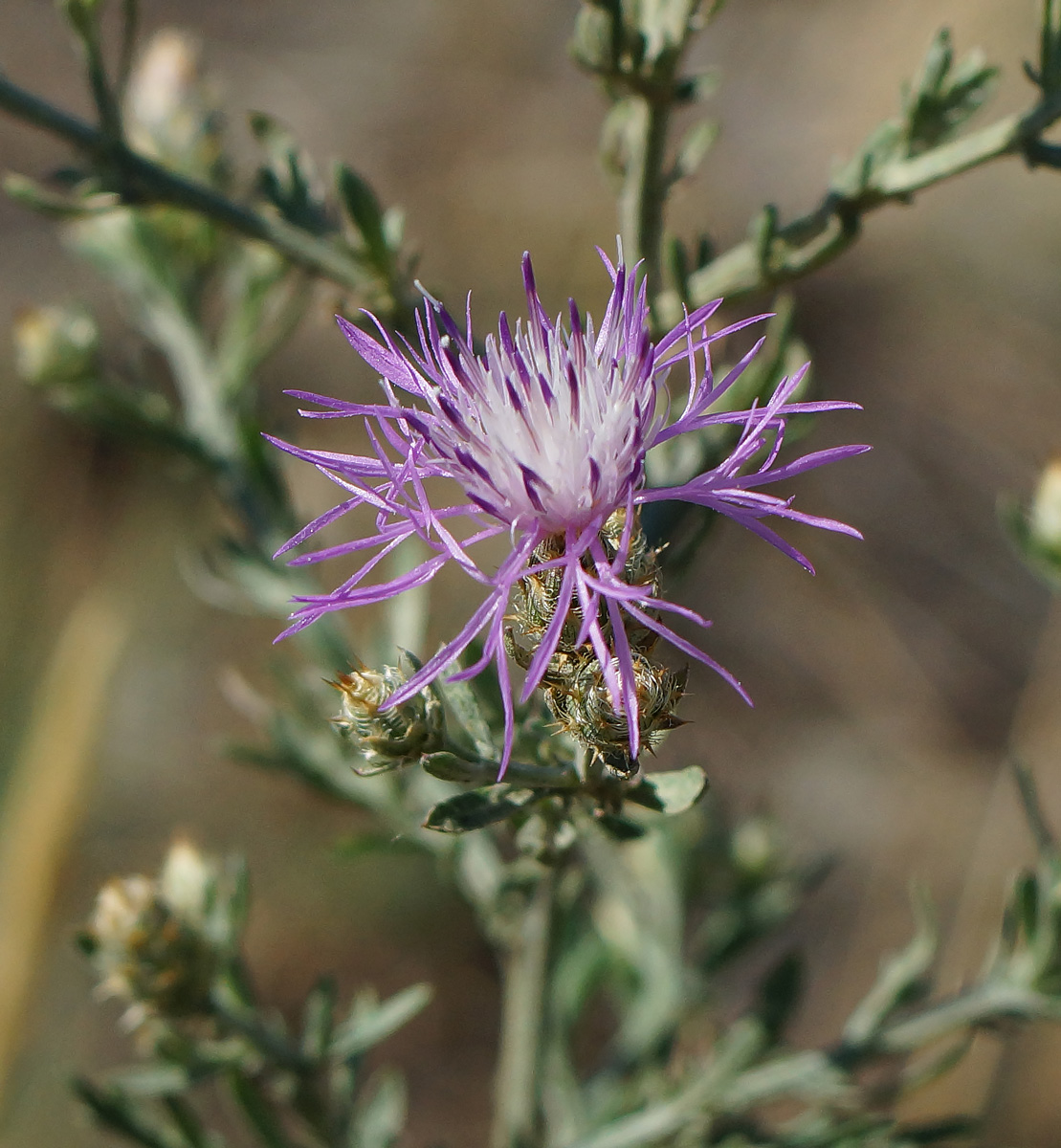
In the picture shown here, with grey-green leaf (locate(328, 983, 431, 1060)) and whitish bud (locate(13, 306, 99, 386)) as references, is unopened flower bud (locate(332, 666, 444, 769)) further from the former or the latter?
whitish bud (locate(13, 306, 99, 386))

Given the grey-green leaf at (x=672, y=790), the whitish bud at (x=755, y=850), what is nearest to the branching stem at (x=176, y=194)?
the grey-green leaf at (x=672, y=790)

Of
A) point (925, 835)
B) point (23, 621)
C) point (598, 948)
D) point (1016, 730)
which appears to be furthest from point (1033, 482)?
point (23, 621)

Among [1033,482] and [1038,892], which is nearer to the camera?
[1038,892]

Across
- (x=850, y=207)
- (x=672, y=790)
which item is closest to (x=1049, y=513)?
(x=850, y=207)

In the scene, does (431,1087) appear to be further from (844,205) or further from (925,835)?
(844,205)

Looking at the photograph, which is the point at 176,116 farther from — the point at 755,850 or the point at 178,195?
the point at 755,850

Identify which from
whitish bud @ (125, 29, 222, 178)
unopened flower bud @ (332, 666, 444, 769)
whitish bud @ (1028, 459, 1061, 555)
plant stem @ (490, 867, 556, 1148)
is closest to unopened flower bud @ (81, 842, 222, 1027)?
plant stem @ (490, 867, 556, 1148)
